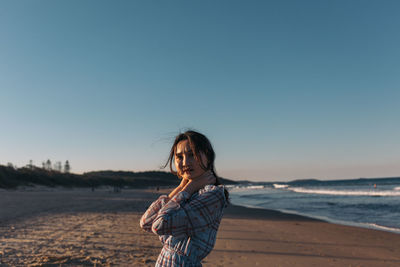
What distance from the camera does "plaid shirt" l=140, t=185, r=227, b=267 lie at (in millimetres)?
1524

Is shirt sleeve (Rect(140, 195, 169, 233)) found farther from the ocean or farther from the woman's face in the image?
the ocean

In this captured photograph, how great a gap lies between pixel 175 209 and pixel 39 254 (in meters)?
6.04

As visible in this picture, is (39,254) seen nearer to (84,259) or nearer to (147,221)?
(84,259)

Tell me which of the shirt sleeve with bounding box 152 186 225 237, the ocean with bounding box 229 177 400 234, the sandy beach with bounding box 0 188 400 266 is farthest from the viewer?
the ocean with bounding box 229 177 400 234

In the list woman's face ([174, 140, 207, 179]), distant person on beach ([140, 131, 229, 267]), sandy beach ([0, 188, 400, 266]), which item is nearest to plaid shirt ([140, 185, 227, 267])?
distant person on beach ([140, 131, 229, 267])

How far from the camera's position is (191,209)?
1.53m

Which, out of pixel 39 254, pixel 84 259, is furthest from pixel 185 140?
pixel 39 254

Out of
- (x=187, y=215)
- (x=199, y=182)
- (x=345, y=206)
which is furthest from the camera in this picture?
(x=345, y=206)

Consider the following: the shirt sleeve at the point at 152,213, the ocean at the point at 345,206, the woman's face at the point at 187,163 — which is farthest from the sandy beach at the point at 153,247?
the woman's face at the point at 187,163

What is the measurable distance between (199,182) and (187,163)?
0.13 meters

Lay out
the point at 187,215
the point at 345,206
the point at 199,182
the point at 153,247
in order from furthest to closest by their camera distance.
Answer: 1. the point at 345,206
2. the point at 153,247
3. the point at 199,182
4. the point at 187,215

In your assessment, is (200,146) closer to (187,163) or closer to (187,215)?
(187,163)

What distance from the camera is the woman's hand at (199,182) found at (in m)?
1.67

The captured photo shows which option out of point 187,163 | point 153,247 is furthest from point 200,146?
point 153,247
